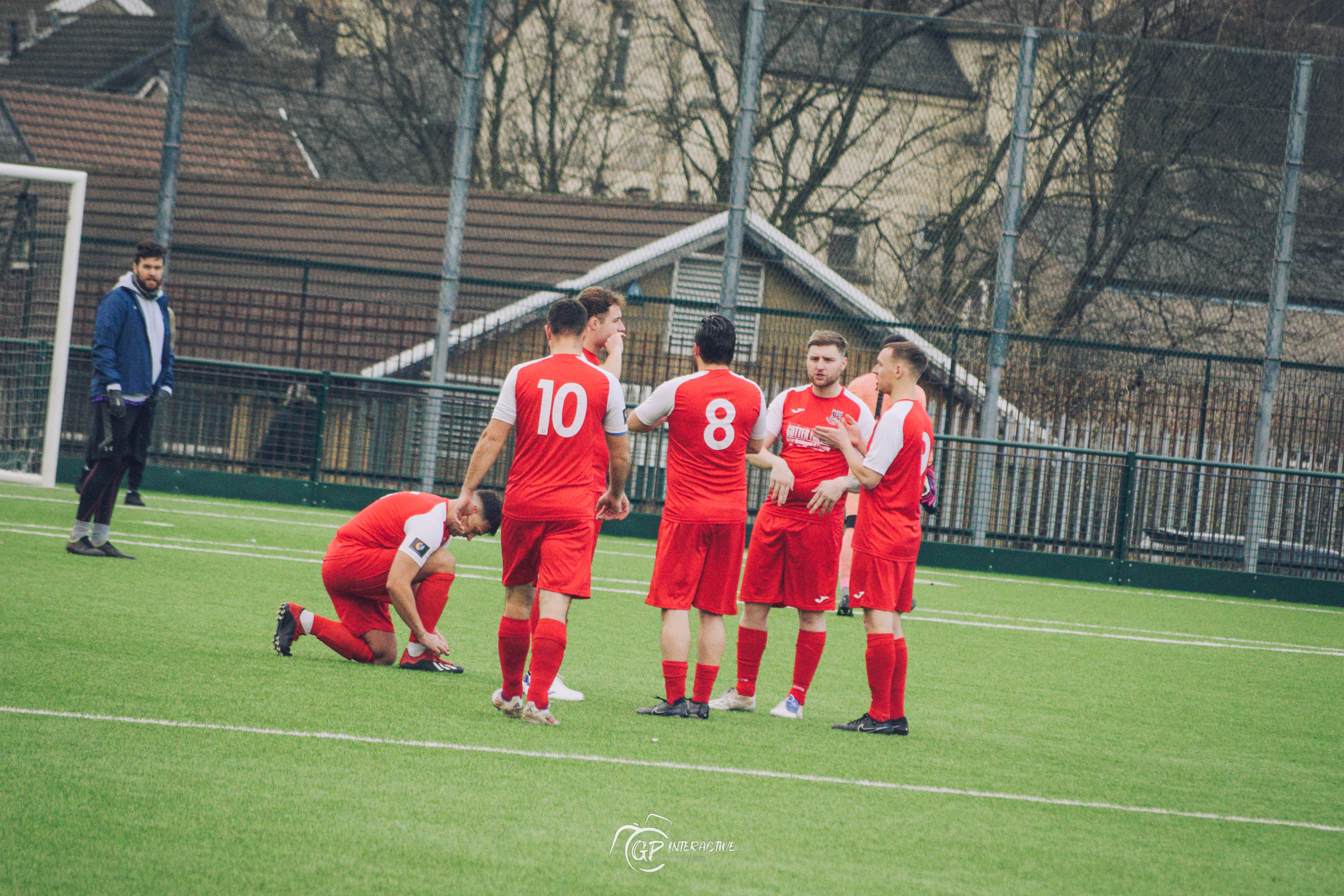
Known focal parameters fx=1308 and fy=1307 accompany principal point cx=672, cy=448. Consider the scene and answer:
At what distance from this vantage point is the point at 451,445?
45.6 ft

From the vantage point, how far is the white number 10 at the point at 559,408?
5.47 meters

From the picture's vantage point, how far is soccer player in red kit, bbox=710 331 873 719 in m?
6.25

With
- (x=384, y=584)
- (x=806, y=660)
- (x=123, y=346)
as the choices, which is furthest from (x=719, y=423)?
(x=123, y=346)

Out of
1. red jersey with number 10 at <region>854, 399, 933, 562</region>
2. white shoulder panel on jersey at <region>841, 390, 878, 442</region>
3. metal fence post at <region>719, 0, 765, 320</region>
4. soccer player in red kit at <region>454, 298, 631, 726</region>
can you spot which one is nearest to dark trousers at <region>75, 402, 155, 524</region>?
soccer player in red kit at <region>454, 298, 631, 726</region>

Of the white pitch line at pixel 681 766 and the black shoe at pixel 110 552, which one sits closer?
the white pitch line at pixel 681 766

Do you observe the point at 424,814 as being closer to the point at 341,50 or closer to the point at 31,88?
the point at 341,50

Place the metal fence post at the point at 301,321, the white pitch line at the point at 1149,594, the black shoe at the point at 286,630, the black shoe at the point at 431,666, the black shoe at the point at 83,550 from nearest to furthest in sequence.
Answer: the black shoe at the point at 286,630
the black shoe at the point at 431,666
the black shoe at the point at 83,550
the white pitch line at the point at 1149,594
the metal fence post at the point at 301,321

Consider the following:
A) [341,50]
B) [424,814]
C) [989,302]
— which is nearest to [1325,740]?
[424,814]

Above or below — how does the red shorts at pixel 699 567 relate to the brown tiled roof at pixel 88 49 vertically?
below

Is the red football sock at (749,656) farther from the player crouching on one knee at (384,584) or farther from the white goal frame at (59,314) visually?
the white goal frame at (59,314)

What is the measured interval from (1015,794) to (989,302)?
10.4 m

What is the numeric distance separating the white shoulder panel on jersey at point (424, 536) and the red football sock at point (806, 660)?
1.79 metres

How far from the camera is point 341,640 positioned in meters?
6.53

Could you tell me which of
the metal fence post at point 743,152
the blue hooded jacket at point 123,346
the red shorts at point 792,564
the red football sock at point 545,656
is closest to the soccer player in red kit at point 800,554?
the red shorts at point 792,564
